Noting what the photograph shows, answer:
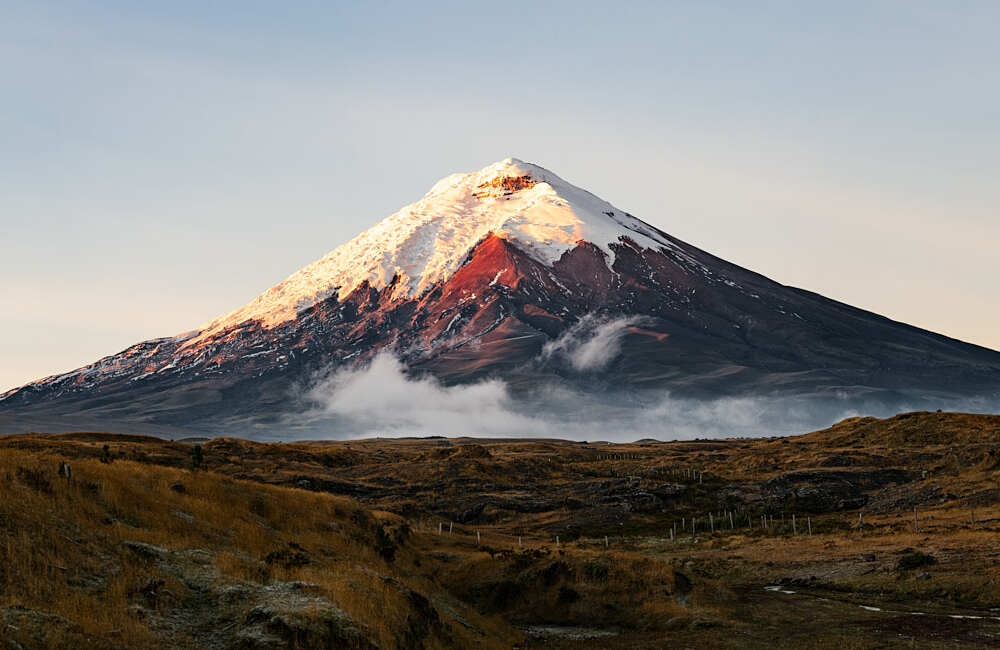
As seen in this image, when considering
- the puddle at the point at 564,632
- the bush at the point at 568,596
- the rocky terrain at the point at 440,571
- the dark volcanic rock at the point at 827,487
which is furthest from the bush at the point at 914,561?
the dark volcanic rock at the point at 827,487

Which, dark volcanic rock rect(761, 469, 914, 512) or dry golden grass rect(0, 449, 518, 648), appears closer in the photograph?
dry golden grass rect(0, 449, 518, 648)

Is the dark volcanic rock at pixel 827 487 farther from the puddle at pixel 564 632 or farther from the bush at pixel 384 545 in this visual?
the bush at pixel 384 545

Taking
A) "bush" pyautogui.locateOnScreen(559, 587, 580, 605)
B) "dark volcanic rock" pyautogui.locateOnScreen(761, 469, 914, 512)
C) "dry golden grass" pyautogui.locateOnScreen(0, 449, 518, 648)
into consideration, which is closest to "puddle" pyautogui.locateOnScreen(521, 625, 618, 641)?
"dry golden grass" pyautogui.locateOnScreen(0, 449, 518, 648)

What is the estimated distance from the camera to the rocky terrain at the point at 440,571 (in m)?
19.8

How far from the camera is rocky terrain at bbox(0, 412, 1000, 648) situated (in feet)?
65.0

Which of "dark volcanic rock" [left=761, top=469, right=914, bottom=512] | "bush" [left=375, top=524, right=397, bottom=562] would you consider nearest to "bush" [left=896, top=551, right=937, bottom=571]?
"bush" [left=375, top=524, right=397, bottom=562]

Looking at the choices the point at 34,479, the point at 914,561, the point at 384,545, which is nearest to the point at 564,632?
the point at 384,545

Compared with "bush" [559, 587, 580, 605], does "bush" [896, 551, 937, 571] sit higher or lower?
lower

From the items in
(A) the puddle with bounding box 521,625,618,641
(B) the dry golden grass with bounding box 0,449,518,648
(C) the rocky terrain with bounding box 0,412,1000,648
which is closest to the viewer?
(B) the dry golden grass with bounding box 0,449,518,648

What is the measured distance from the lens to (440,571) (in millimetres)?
43562

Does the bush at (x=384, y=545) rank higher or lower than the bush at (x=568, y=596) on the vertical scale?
higher

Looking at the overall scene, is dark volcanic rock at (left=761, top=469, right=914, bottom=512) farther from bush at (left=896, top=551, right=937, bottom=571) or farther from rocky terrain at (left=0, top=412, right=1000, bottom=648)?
bush at (left=896, top=551, right=937, bottom=571)

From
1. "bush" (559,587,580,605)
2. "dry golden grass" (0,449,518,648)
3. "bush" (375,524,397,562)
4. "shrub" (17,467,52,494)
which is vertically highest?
"shrub" (17,467,52,494)

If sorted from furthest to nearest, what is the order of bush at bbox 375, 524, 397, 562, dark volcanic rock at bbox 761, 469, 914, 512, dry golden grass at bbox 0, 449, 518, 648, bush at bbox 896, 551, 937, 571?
1. dark volcanic rock at bbox 761, 469, 914, 512
2. bush at bbox 896, 551, 937, 571
3. bush at bbox 375, 524, 397, 562
4. dry golden grass at bbox 0, 449, 518, 648
